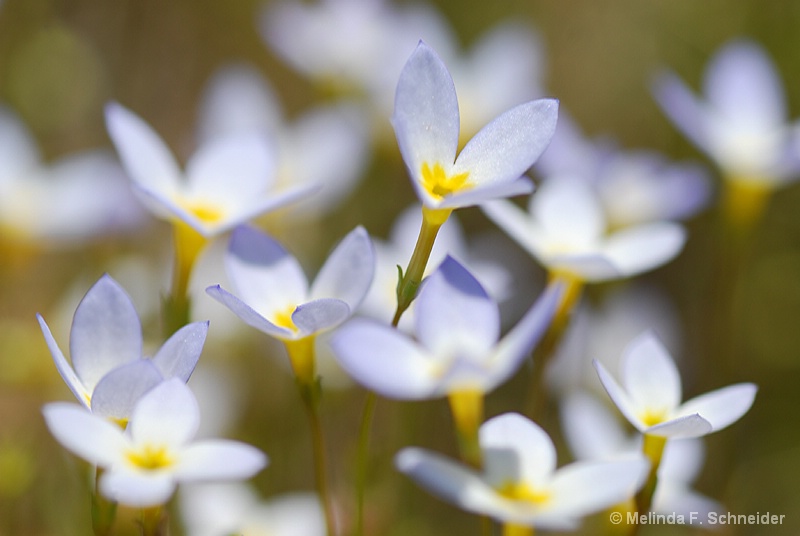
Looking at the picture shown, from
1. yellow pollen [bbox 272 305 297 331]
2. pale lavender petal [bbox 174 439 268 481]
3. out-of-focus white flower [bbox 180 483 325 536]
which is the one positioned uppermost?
yellow pollen [bbox 272 305 297 331]

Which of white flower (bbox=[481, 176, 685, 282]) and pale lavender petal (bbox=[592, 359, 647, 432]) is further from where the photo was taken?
white flower (bbox=[481, 176, 685, 282])

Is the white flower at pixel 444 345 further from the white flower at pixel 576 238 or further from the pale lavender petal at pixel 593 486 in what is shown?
the white flower at pixel 576 238

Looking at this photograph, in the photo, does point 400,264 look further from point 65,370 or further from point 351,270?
point 65,370

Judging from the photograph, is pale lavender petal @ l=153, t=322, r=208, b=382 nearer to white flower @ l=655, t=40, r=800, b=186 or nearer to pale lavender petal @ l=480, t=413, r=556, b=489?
pale lavender petal @ l=480, t=413, r=556, b=489

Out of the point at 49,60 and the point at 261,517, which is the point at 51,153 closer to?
the point at 49,60

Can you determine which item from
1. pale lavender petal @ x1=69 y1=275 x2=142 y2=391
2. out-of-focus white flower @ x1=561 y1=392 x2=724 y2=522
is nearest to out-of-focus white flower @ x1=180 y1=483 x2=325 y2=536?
out-of-focus white flower @ x1=561 y1=392 x2=724 y2=522
